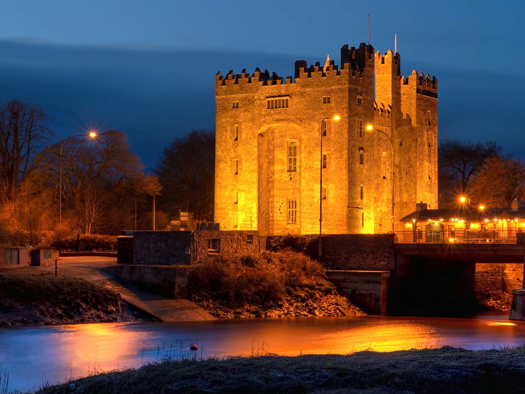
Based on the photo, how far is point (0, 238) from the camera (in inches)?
2063

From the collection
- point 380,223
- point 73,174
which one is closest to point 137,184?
point 73,174

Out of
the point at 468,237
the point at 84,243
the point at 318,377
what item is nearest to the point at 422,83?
the point at 468,237

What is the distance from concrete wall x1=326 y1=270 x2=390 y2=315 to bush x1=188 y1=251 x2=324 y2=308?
6.14 feet

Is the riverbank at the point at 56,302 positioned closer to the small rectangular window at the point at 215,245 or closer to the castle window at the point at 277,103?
the small rectangular window at the point at 215,245

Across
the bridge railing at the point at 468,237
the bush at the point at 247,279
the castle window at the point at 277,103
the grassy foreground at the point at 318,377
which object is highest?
the castle window at the point at 277,103

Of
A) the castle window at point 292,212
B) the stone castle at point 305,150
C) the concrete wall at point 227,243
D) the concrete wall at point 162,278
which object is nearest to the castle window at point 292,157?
the stone castle at point 305,150

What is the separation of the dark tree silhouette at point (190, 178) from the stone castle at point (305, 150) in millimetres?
21604

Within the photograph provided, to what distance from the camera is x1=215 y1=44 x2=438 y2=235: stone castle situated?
65.2 m

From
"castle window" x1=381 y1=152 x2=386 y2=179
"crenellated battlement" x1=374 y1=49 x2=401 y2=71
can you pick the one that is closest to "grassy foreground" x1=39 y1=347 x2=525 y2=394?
"castle window" x1=381 y1=152 x2=386 y2=179

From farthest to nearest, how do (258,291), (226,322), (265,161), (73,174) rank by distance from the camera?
(73,174) < (265,161) < (258,291) < (226,322)

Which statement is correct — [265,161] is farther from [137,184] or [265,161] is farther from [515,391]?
[515,391]

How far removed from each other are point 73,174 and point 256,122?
2087 cm

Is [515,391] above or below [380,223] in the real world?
below

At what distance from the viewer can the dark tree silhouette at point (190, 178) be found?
9112 centimetres
